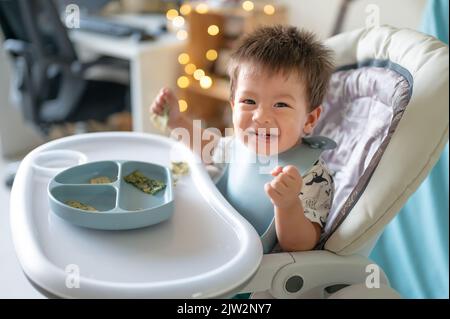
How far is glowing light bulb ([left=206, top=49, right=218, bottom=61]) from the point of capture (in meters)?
2.53

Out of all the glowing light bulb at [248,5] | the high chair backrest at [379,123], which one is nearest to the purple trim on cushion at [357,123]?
the high chair backrest at [379,123]

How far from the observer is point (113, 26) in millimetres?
2385

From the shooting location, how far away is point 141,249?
814 mm

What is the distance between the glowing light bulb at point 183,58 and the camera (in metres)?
2.43

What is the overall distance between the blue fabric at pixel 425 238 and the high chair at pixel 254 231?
41cm

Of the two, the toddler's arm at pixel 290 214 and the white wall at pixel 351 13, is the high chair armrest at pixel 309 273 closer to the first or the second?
the toddler's arm at pixel 290 214

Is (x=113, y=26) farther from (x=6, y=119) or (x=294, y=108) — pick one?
(x=294, y=108)

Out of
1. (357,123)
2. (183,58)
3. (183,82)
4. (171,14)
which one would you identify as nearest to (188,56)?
(183,58)

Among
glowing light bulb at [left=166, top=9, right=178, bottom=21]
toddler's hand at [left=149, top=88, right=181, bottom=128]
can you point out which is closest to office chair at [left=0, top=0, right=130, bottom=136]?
glowing light bulb at [left=166, top=9, right=178, bottom=21]

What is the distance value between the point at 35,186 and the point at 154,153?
0.98ft

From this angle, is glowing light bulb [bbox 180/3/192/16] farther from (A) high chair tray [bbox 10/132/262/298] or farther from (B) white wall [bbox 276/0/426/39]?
(A) high chair tray [bbox 10/132/262/298]

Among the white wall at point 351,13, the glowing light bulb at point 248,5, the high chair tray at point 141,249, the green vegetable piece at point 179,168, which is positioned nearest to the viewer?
the high chair tray at point 141,249

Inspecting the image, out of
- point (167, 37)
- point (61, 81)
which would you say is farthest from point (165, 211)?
point (167, 37)

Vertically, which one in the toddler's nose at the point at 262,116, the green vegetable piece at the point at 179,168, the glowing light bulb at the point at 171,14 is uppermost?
the toddler's nose at the point at 262,116
